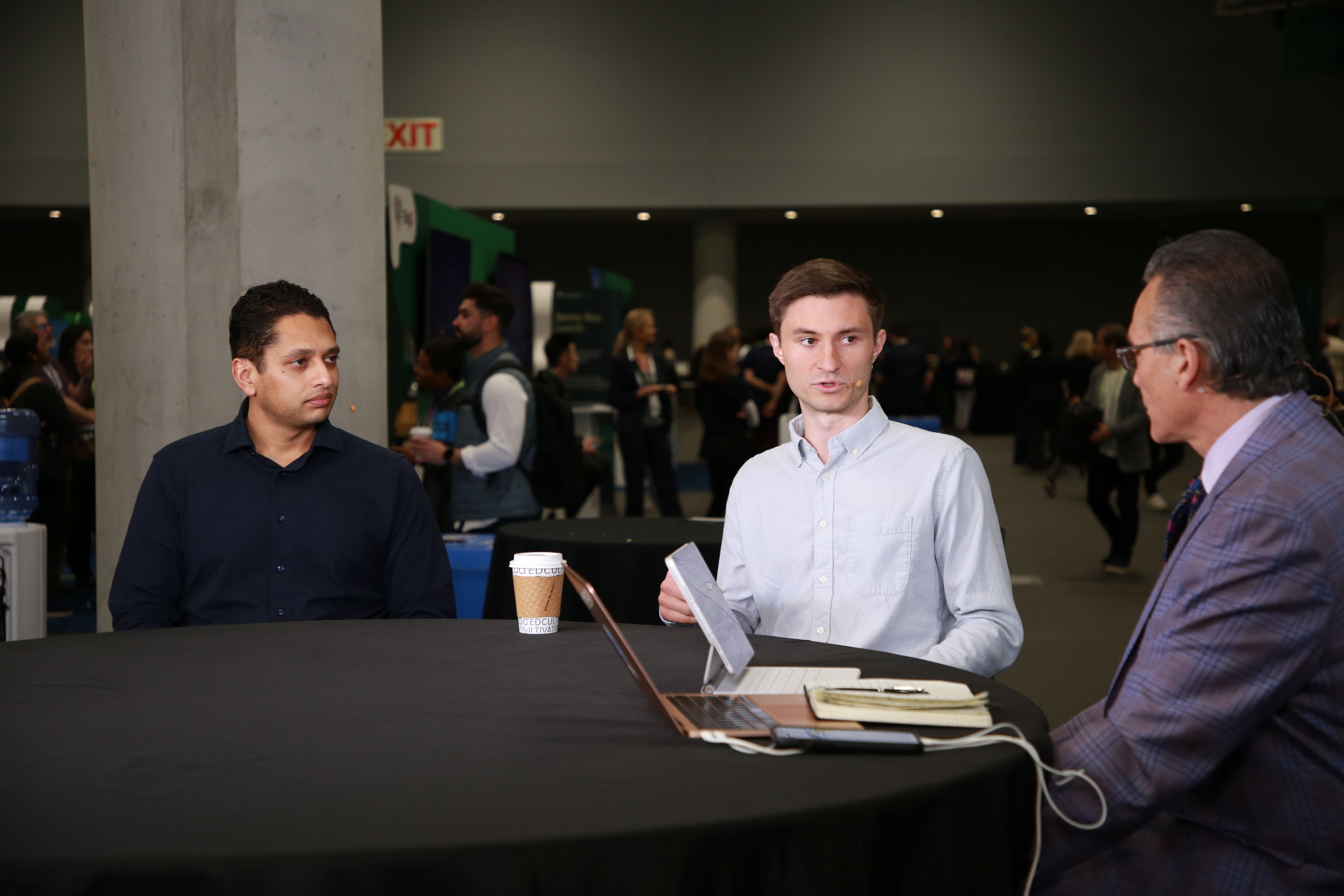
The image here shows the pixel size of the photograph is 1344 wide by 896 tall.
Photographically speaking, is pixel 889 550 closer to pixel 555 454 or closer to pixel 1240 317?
pixel 1240 317

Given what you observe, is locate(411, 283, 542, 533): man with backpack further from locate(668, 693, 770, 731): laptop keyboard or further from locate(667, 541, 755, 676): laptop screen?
locate(668, 693, 770, 731): laptop keyboard

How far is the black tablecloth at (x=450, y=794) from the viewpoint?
1051 mm

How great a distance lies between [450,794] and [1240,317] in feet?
3.56

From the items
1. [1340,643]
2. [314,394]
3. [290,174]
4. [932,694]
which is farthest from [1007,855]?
[290,174]

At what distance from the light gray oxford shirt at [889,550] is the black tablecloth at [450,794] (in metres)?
0.38

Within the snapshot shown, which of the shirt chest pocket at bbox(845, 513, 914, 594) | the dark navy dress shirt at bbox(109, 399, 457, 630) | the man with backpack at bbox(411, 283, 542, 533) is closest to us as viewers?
the shirt chest pocket at bbox(845, 513, 914, 594)

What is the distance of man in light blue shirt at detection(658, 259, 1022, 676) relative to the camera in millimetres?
2102

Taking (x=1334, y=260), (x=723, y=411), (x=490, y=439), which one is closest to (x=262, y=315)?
(x=490, y=439)

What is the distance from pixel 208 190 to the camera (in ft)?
11.8

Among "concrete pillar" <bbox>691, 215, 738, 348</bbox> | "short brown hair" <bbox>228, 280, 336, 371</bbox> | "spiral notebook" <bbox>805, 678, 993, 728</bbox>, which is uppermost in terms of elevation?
"concrete pillar" <bbox>691, 215, 738, 348</bbox>

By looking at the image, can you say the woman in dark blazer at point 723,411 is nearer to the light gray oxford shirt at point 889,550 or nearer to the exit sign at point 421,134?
the light gray oxford shirt at point 889,550

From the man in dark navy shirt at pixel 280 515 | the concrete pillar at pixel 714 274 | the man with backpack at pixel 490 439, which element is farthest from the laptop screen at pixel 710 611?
the concrete pillar at pixel 714 274

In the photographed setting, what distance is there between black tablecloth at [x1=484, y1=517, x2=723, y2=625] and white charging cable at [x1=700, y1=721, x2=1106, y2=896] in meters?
2.15

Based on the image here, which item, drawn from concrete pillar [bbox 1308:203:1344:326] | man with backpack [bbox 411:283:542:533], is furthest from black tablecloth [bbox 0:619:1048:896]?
concrete pillar [bbox 1308:203:1344:326]
